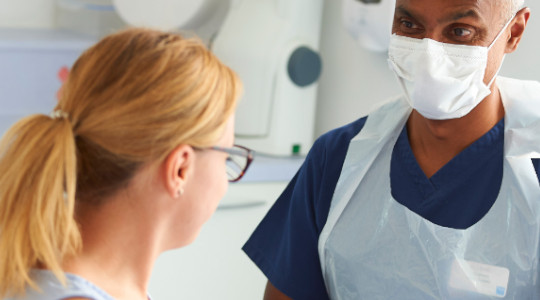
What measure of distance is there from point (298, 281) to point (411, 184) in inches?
10.4

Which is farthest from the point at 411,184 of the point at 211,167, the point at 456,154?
the point at 211,167

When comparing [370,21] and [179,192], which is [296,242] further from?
[370,21]

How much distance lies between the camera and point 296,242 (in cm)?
131

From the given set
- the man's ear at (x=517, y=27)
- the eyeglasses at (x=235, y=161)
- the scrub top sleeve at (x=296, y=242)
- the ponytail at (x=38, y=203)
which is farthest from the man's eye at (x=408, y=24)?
the ponytail at (x=38, y=203)

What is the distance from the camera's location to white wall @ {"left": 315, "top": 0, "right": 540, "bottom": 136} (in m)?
1.90

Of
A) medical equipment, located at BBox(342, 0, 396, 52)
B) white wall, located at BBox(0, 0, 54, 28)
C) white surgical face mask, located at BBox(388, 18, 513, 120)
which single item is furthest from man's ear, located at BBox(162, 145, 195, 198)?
white wall, located at BBox(0, 0, 54, 28)

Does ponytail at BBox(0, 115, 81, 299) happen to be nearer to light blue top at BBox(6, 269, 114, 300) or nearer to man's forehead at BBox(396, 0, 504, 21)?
light blue top at BBox(6, 269, 114, 300)

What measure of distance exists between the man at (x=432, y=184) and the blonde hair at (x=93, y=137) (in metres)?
0.42

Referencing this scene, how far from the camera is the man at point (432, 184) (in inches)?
43.2

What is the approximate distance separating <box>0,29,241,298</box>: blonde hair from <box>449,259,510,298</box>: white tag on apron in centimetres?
48

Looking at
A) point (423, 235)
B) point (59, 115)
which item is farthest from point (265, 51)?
point (59, 115)

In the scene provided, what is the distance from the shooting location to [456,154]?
119 cm

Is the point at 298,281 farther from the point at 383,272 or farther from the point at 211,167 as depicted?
the point at 211,167

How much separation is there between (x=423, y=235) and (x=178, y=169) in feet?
1.52
